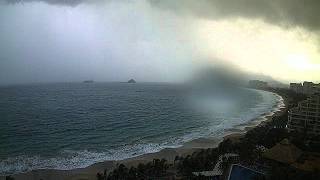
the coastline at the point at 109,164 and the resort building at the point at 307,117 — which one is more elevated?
the resort building at the point at 307,117

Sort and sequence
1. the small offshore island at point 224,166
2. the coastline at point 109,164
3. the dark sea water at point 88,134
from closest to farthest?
the small offshore island at point 224,166
the coastline at point 109,164
the dark sea water at point 88,134

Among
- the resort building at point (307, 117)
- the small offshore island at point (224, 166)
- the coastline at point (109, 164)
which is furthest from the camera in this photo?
the resort building at point (307, 117)

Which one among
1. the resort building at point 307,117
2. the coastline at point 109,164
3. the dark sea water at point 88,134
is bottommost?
the coastline at point 109,164

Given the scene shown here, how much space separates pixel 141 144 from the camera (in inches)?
2144

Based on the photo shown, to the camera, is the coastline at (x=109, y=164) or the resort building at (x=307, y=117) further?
the resort building at (x=307, y=117)

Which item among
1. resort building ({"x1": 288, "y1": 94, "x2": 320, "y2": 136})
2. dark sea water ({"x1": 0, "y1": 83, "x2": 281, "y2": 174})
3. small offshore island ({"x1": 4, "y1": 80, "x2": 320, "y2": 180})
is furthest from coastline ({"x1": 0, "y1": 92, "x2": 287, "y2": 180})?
resort building ({"x1": 288, "y1": 94, "x2": 320, "y2": 136})

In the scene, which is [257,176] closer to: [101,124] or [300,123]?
[300,123]

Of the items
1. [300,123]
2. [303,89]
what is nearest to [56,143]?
[300,123]

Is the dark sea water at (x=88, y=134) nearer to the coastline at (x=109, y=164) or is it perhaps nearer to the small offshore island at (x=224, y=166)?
the coastline at (x=109, y=164)

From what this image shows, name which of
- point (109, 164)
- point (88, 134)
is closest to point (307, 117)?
point (88, 134)

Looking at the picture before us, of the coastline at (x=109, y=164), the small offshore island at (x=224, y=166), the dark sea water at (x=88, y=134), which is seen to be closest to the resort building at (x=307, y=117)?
the dark sea water at (x=88, y=134)

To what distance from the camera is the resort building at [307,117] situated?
62.0 metres

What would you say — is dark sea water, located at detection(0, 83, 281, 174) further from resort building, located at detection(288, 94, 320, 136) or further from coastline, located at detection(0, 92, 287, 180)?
resort building, located at detection(288, 94, 320, 136)

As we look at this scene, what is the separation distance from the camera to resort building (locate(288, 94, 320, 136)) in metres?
62.0
